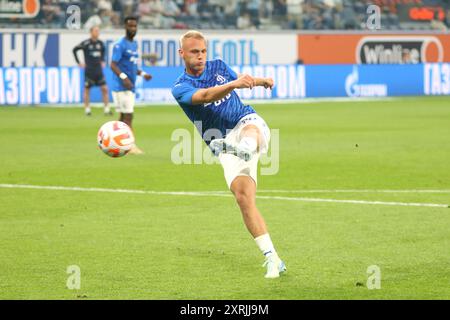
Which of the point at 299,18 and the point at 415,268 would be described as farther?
the point at 299,18

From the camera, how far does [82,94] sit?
34.7 m

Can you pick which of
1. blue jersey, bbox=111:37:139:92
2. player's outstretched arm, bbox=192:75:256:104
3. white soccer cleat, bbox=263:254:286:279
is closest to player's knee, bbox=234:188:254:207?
white soccer cleat, bbox=263:254:286:279

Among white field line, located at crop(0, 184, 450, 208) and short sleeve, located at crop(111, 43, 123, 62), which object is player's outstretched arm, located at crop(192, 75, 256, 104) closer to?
white field line, located at crop(0, 184, 450, 208)

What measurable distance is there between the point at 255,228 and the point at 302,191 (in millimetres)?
5646

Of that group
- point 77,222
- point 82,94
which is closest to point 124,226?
point 77,222

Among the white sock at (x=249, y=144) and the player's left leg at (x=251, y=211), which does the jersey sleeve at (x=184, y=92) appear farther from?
the player's left leg at (x=251, y=211)

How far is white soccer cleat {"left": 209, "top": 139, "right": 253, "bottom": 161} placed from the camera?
930cm

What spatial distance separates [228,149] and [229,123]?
27 cm

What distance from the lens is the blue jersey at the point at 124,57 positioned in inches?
828

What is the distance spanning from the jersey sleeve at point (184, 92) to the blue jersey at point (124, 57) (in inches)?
459

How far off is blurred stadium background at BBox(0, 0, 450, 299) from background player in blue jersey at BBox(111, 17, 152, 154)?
40.1 inches

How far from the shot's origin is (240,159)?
368 inches

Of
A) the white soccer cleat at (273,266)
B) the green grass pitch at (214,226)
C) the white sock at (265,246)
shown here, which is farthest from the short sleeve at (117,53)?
the white soccer cleat at (273,266)
